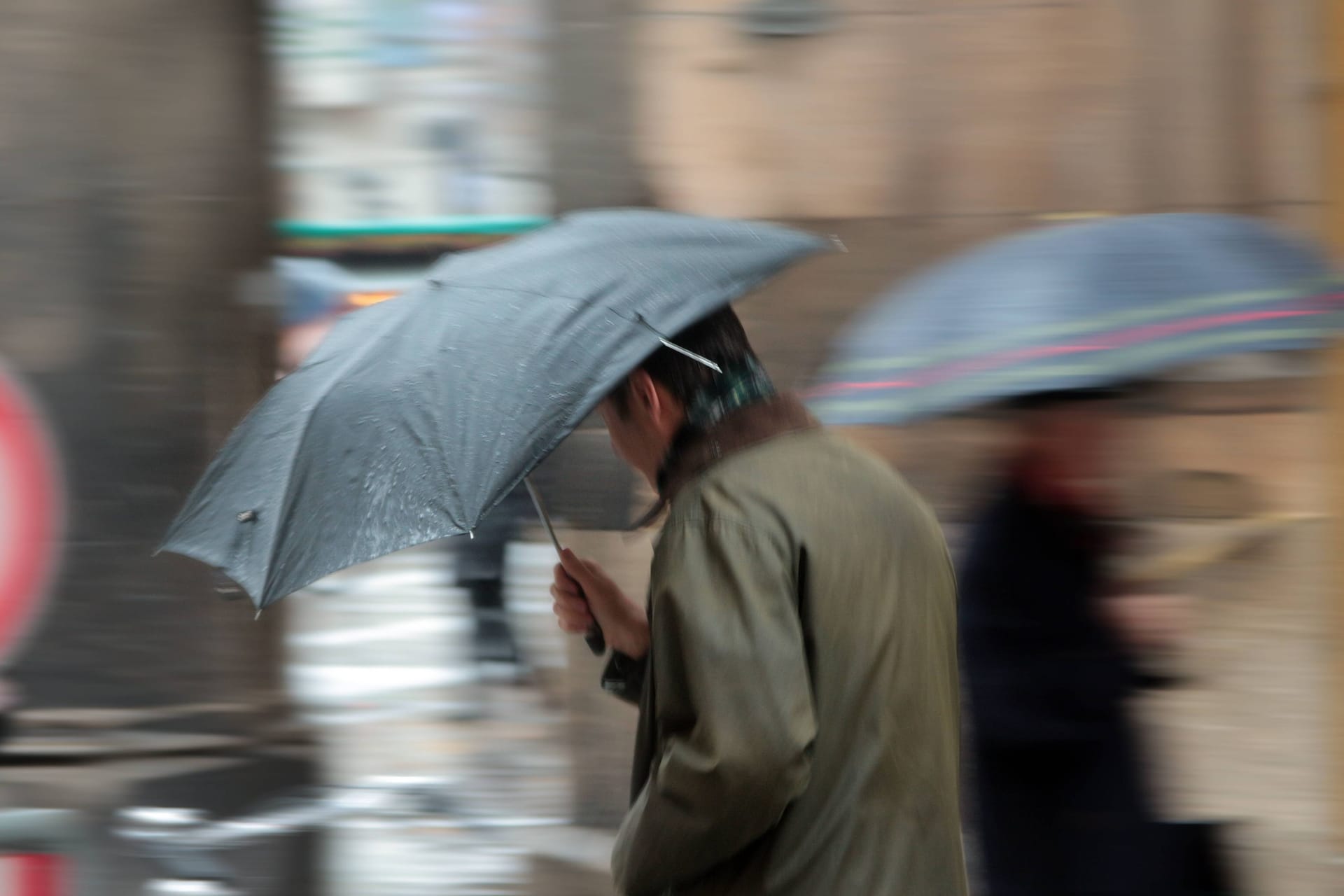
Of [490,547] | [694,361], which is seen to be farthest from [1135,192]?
[694,361]

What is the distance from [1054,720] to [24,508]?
2.90 meters

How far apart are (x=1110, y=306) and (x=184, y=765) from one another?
288 cm

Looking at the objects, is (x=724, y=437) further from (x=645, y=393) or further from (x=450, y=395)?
(x=450, y=395)

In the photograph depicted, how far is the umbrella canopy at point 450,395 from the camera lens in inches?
70.5

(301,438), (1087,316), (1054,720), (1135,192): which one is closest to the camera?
(301,438)

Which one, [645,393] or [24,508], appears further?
[24,508]

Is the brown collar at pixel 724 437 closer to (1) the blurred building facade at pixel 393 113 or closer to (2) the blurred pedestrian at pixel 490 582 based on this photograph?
(2) the blurred pedestrian at pixel 490 582

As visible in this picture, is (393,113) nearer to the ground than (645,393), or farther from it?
farther from it

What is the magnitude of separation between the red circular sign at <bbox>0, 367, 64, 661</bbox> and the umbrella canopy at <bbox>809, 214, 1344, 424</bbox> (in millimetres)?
2341

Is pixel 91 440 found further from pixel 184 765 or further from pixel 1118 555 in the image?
pixel 1118 555

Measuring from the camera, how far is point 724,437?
1.98 metres

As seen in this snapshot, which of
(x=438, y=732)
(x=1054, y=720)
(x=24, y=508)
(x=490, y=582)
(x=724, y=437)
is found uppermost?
(x=724, y=437)

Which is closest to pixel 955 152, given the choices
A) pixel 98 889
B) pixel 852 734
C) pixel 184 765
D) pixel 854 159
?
pixel 854 159

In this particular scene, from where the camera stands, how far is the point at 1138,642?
2539mm
